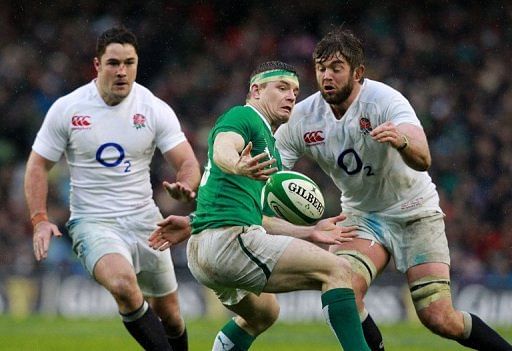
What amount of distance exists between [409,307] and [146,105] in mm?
7032

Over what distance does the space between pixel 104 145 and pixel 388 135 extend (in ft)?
8.48

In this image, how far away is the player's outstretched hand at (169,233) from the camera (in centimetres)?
802

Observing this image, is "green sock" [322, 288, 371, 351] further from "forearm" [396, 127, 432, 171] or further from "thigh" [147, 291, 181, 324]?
"thigh" [147, 291, 181, 324]

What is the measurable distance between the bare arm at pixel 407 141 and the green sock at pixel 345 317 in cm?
100

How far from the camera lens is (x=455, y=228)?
17.3m

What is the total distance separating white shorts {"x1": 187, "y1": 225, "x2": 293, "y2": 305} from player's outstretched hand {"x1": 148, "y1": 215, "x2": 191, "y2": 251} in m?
0.71

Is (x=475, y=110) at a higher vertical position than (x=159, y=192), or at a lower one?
higher

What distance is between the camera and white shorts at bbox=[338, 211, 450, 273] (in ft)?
27.4

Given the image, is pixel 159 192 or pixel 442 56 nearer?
pixel 159 192

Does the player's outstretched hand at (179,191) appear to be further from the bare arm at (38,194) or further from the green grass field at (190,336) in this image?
the green grass field at (190,336)

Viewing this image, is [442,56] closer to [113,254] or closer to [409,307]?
[409,307]

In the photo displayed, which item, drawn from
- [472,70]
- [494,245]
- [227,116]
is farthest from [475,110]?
[227,116]

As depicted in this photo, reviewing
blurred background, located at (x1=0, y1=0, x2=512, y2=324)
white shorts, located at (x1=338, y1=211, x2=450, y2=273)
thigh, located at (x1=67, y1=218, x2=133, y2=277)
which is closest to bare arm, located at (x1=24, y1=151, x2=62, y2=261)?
thigh, located at (x1=67, y1=218, x2=133, y2=277)

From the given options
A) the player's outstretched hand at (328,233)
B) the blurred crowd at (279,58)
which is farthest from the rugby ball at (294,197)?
the blurred crowd at (279,58)
